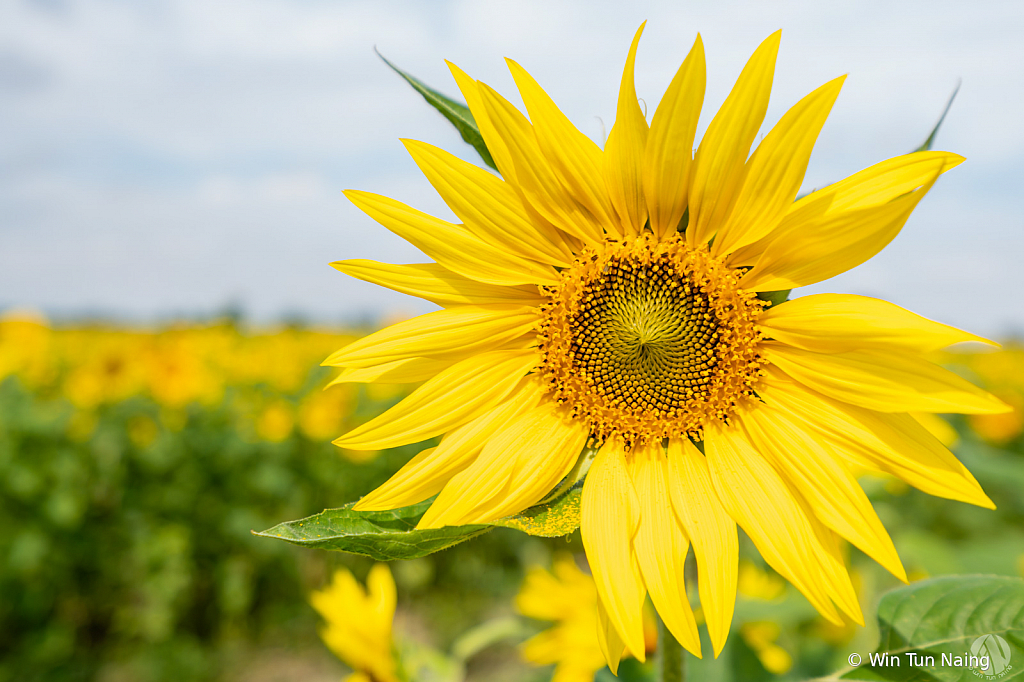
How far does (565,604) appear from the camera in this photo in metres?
1.96

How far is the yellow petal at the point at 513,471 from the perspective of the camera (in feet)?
3.06

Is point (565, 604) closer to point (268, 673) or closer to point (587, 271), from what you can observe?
point (587, 271)

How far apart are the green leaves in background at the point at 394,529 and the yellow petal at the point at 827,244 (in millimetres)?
451

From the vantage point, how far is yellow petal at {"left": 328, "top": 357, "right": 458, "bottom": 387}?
0.98 meters

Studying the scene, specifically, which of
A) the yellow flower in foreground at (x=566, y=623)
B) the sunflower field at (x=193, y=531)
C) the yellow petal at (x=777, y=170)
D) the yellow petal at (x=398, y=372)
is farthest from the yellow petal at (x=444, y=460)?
the sunflower field at (x=193, y=531)

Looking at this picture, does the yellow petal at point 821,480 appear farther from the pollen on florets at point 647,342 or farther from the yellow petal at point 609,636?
the yellow petal at point 609,636

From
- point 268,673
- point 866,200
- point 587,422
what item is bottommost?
point 268,673

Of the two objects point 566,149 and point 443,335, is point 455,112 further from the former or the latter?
point 443,335

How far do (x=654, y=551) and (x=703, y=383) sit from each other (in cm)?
30

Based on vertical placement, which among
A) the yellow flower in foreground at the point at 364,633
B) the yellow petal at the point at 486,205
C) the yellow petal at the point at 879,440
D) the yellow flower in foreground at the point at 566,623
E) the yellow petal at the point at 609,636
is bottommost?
the yellow flower in foreground at the point at 566,623

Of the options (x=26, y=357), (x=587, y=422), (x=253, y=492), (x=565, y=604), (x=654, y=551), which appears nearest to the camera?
(x=654, y=551)

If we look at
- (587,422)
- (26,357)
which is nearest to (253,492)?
(26,357)

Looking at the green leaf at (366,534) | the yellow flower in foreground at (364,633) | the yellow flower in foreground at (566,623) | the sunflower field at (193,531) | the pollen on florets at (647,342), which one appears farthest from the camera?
the sunflower field at (193,531)

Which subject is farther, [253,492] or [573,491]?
[253,492]
